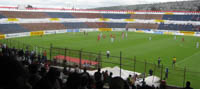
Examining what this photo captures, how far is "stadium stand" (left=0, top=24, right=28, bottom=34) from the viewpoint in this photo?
146ft

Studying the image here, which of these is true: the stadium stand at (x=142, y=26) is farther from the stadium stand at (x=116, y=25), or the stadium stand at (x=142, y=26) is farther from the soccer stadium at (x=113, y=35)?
the stadium stand at (x=116, y=25)

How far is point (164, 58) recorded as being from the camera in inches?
987

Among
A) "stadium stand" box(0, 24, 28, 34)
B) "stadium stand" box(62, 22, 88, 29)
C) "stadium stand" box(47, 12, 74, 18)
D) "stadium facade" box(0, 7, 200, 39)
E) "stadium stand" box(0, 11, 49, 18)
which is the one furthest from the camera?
"stadium stand" box(47, 12, 74, 18)

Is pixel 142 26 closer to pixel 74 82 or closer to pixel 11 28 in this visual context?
pixel 11 28

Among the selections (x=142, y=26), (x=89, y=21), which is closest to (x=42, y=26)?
(x=89, y=21)

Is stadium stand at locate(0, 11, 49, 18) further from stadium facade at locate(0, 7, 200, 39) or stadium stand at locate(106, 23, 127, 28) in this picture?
stadium stand at locate(106, 23, 127, 28)

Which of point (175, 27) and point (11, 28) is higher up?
point (11, 28)

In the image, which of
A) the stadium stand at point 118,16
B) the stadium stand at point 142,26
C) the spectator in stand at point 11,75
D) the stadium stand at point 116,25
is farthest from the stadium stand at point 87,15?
the spectator in stand at point 11,75

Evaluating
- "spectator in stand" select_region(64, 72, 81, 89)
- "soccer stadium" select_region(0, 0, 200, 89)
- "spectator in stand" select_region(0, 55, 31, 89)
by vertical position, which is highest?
"spectator in stand" select_region(0, 55, 31, 89)

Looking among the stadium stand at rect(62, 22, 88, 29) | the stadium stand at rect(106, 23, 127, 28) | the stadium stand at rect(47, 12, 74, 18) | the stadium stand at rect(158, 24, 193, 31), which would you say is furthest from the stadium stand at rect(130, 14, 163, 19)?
the stadium stand at rect(47, 12, 74, 18)

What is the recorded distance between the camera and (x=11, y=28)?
47125mm

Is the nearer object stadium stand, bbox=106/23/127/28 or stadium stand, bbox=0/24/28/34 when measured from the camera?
stadium stand, bbox=0/24/28/34

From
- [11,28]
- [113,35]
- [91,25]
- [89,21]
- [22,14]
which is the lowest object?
[113,35]

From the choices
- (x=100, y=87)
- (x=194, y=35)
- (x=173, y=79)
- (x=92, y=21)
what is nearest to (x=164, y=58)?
(x=173, y=79)
